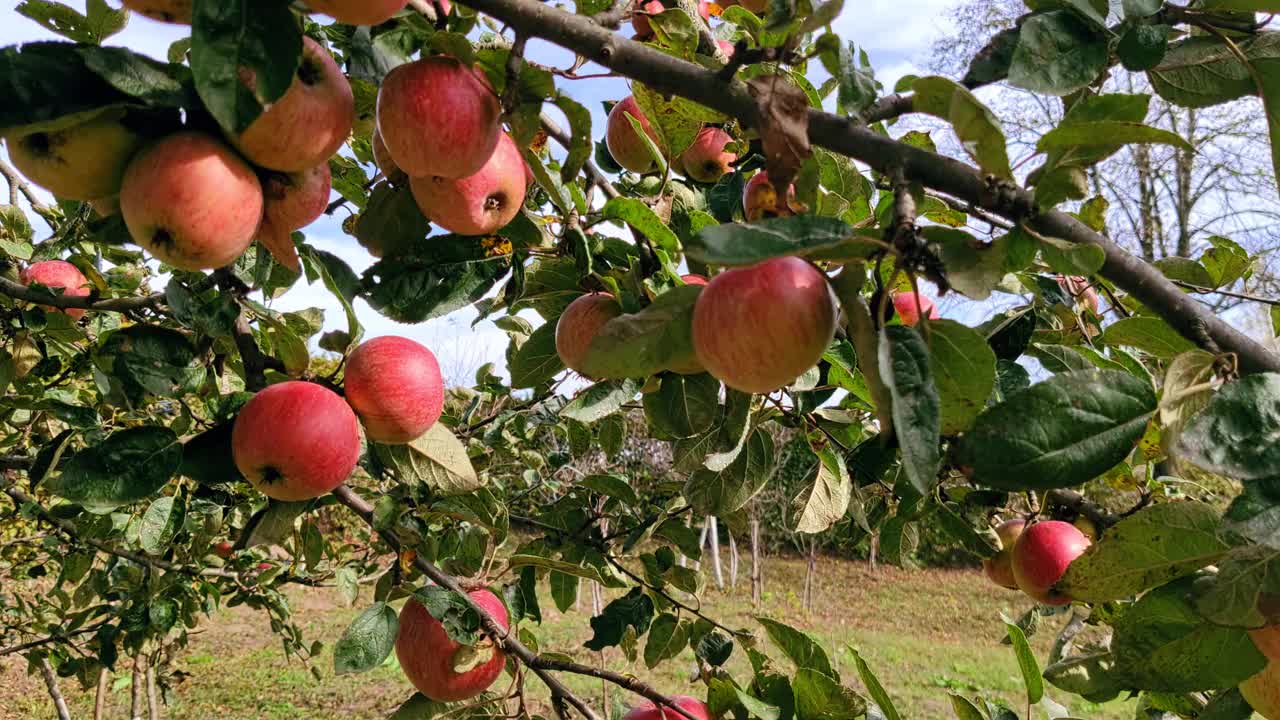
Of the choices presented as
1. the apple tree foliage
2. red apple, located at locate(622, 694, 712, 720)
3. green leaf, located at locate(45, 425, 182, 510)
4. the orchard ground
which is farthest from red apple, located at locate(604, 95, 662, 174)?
the orchard ground

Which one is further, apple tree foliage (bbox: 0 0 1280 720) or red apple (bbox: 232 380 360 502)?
red apple (bbox: 232 380 360 502)

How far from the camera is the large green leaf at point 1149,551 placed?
32.2 inches

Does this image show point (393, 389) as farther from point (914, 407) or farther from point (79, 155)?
point (914, 407)

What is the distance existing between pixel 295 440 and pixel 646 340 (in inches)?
20.7

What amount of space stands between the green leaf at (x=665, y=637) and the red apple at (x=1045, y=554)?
676 mm

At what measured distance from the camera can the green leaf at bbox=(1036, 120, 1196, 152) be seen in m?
0.61

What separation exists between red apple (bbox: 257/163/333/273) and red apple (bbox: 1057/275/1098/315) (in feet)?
3.34

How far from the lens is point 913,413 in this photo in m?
0.58

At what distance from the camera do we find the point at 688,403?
95 centimetres

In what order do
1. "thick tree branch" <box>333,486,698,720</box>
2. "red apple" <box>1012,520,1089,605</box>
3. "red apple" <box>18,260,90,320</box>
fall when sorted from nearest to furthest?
"thick tree branch" <box>333,486,698,720</box> < "red apple" <box>1012,520,1089,605</box> < "red apple" <box>18,260,90,320</box>

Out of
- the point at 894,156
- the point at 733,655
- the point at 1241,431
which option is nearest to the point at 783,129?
the point at 894,156

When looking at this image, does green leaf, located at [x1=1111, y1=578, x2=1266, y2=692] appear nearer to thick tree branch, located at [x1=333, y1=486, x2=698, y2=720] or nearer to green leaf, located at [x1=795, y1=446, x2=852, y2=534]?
green leaf, located at [x1=795, y1=446, x2=852, y2=534]

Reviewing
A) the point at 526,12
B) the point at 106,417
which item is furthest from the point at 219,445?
the point at 106,417

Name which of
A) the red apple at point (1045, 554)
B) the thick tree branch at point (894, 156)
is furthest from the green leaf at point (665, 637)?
the thick tree branch at point (894, 156)
